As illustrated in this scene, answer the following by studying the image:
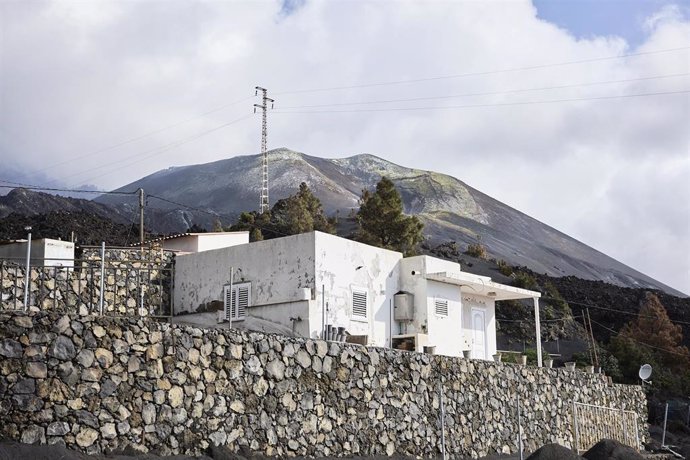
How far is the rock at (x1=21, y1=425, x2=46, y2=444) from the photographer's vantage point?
47.4 ft

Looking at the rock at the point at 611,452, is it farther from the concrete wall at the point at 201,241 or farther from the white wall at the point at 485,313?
the concrete wall at the point at 201,241

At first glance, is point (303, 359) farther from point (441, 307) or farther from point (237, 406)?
point (441, 307)

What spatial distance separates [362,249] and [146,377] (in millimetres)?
13452

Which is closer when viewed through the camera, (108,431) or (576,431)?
(108,431)

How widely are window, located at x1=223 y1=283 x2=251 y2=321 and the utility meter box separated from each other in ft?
17.4

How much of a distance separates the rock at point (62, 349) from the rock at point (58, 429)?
3.63 feet

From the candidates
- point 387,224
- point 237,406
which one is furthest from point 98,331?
point 387,224

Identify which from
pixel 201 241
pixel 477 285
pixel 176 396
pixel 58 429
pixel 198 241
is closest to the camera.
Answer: pixel 58 429

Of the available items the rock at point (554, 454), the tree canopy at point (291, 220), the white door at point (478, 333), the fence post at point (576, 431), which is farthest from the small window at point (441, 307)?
the tree canopy at point (291, 220)

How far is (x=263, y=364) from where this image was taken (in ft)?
61.9

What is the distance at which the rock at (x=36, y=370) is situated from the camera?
583 inches

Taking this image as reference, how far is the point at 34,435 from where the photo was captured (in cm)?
1452

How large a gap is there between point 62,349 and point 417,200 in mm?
145426

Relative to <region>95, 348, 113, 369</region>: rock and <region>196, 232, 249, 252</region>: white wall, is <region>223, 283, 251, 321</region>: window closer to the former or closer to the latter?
<region>196, 232, 249, 252</region>: white wall
